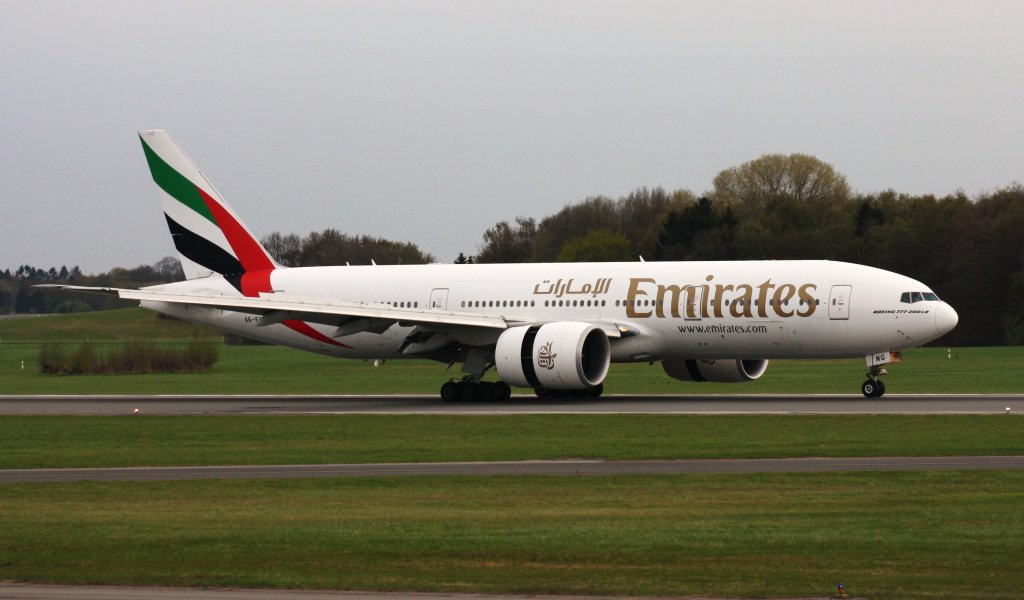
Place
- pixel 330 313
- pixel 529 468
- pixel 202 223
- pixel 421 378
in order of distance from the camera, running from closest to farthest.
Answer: pixel 529 468
pixel 330 313
pixel 202 223
pixel 421 378

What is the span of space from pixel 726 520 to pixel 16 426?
71.9 ft

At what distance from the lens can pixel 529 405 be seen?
41812mm

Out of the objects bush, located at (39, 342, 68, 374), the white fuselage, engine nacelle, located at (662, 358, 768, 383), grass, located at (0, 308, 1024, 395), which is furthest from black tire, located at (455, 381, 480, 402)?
bush, located at (39, 342, 68, 374)

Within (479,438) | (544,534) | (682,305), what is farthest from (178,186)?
(544,534)

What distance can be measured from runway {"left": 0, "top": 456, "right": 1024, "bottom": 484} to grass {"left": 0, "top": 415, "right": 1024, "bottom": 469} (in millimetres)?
878

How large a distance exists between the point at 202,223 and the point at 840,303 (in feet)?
72.1

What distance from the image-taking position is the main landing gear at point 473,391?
44.0 meters

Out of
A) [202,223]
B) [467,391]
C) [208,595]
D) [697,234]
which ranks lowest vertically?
[208,595]

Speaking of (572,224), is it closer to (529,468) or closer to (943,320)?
(943,320)

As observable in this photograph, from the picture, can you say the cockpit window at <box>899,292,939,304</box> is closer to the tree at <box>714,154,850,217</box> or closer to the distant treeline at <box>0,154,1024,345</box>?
the distant treeline at <box>0,154,1024,345</box>

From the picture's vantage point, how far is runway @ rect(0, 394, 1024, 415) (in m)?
36.4

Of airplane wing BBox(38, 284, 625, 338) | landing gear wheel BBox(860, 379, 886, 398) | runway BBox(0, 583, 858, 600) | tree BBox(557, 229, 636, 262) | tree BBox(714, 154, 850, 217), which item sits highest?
tree BBox(714, 154, 850, 217)

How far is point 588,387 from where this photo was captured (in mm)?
42156

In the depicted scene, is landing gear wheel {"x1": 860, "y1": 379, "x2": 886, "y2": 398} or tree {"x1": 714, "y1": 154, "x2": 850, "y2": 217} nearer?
landing gear wheel {"x1": 860, "y1": 379, "x2": 886, "y2": 398}
